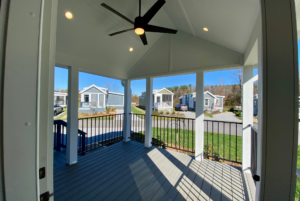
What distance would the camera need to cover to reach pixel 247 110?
8.18 feet

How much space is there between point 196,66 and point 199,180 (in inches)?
97.2

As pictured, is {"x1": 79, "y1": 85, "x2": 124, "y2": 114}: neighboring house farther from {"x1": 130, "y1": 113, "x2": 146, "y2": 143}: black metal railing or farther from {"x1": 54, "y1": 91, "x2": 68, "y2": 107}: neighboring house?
{"x1": 130, "y1": 113, "x2": 146, "y2": 143}: black metal railing

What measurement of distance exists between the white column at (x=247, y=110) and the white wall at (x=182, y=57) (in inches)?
11.6

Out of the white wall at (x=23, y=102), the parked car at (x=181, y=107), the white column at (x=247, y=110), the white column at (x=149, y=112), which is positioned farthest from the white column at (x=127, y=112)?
the white wall at (x=23, y=102)

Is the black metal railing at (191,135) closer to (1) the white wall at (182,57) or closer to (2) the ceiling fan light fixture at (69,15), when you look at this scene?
(1) the white wall at (182,57)

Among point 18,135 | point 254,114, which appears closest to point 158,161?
point 254,114

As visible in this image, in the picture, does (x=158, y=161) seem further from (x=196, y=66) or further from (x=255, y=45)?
(x=255, y=45)

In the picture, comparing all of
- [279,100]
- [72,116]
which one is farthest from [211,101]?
[72,116]

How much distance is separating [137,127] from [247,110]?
3264 millimetres

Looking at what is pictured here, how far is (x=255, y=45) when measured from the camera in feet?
5.55

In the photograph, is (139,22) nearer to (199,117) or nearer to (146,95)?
(146,95)

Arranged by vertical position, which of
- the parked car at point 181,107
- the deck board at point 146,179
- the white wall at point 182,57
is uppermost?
the white wall at point 182,57

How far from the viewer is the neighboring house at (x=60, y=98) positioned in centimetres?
274

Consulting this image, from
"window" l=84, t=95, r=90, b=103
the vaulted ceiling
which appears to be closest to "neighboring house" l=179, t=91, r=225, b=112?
the vaulted ceiling
